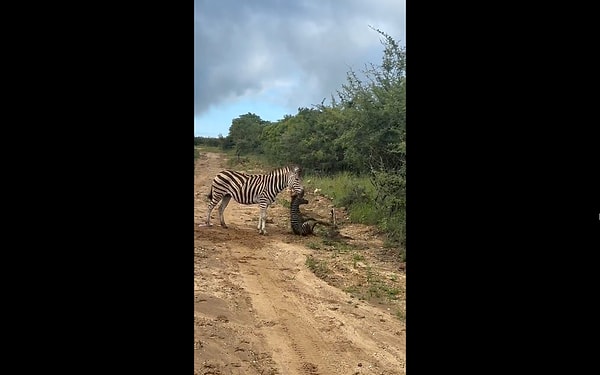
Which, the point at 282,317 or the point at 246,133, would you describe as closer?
the point at 282,317

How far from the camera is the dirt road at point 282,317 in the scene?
2.11 metres

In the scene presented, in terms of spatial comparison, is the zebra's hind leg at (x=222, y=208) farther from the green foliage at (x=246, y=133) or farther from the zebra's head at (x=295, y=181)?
the green foliage at (x=246, y=133)

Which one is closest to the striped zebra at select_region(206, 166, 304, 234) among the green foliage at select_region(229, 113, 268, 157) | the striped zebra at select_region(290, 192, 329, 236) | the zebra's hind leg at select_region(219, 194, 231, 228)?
the zebra's hind leg at select_region(219, 194, 231, 228)

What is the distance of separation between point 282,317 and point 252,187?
2537 millimetres

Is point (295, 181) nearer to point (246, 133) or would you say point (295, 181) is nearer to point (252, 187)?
point (252, 187)

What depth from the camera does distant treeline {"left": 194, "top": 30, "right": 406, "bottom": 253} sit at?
180 inches

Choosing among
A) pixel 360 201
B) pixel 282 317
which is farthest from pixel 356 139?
pixel 282 317

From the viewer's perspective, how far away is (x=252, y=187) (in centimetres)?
510

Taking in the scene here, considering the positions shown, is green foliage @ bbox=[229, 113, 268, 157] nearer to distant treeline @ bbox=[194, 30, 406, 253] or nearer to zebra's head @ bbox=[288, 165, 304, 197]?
distant treeline @ bbox=[194, 30, 406, 253]

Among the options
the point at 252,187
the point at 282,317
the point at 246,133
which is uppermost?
the point at 246,133

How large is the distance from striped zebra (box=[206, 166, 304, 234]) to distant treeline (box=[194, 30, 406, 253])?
53 centimetres
